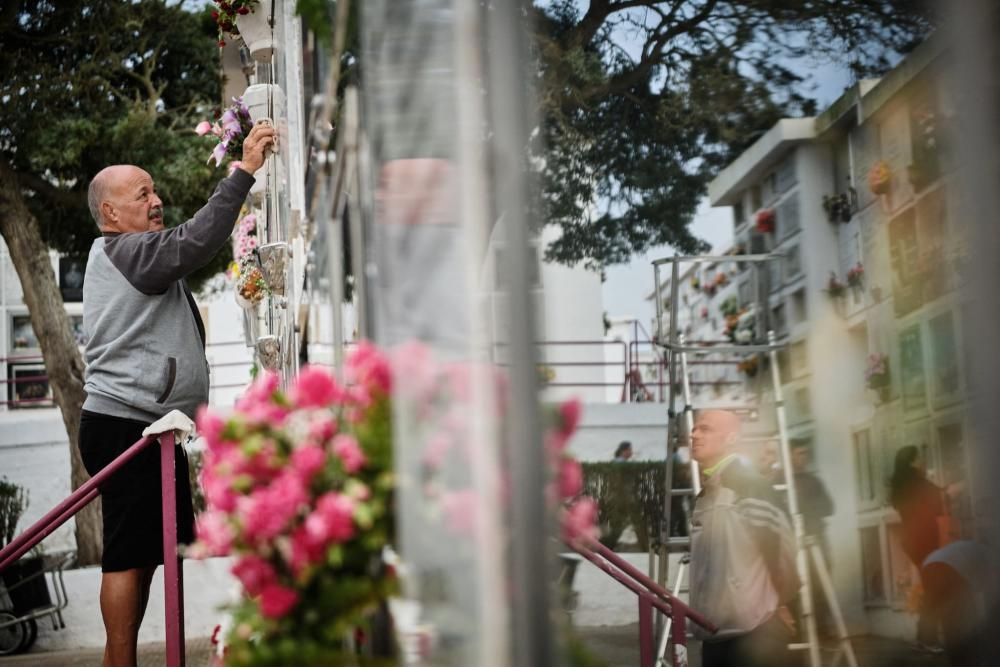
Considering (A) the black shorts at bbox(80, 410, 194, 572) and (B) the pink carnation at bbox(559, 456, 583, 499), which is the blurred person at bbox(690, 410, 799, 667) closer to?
(A) the black shorts at bbox(80, 410, 194, 572)

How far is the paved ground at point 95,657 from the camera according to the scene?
7.90m

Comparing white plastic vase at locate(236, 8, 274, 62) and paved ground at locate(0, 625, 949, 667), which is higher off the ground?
white plastic vase at locate(236, 8, 274, 62)

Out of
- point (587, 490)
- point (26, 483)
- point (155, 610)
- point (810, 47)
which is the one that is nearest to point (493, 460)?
point (587, 490)

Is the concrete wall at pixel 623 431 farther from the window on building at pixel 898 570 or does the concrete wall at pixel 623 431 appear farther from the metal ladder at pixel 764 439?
the window on building at pixel 898 570

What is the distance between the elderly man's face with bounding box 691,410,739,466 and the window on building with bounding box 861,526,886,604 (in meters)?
0.83

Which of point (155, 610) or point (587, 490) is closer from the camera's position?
point (587, 490)

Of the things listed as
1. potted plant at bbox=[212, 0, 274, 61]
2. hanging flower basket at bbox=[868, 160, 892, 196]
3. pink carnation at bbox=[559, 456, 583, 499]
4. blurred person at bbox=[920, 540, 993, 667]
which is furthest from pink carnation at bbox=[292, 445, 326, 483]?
potted plant at bbox=[212, 0, 274, 61]

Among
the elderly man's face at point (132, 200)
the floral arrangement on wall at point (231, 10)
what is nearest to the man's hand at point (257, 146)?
the elderly man's face at point (132, 200)

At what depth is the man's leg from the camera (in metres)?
3.50

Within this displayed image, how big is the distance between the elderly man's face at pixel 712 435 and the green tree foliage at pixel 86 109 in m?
11.3

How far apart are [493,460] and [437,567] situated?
195 mm

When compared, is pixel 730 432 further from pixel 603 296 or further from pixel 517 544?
pixel 517 544

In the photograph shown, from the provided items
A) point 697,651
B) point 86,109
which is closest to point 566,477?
point 697,651

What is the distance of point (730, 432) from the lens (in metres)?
4.04
